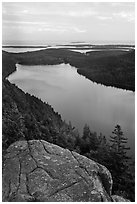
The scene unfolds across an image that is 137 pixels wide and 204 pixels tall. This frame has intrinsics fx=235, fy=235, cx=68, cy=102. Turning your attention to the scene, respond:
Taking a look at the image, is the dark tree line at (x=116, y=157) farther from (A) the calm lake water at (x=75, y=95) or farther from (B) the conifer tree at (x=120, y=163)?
(A) the calm lake water at (x=75, y=95)

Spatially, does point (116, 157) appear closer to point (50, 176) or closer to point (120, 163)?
point (120, 163)

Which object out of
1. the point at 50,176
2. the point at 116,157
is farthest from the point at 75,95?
the point at 50,176

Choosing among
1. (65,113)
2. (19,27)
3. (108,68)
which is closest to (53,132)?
(65,113)

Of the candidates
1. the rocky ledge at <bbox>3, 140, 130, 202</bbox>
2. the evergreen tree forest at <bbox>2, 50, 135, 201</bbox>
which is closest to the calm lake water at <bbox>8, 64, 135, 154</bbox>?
the evergreen tree forest at <bbox>2, 50, 135, 201</bbox>

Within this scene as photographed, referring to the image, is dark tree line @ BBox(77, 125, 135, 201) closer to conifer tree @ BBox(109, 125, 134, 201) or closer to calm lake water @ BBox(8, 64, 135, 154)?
conifer tree @ BBox(109, 125, 134, 201)

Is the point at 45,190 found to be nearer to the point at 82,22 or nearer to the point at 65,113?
the point at 65,113
